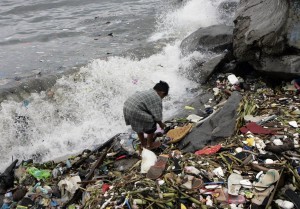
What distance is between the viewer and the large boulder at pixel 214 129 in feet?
18.6

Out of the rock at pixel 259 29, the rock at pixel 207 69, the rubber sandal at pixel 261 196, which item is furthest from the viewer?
the rock at pixel 207 69

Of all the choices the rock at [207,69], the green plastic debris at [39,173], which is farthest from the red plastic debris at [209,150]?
the rock at [207,69]

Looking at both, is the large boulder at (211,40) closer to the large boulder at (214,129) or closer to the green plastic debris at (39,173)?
the large boulder at (214,129)

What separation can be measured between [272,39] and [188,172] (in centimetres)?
425

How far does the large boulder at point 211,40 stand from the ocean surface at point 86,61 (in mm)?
358

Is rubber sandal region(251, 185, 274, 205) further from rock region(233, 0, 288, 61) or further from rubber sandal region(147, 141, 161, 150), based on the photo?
rock region(233, 0, 288, 61)

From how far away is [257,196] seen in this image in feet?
13.2

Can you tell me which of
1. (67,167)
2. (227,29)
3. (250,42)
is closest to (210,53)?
(227,29)

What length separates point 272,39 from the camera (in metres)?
7.36

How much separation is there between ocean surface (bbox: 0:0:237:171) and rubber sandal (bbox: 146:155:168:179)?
9.65ft

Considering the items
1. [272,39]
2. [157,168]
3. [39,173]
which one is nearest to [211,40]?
[272,39]

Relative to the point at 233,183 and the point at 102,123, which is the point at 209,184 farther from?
the point at 102,123

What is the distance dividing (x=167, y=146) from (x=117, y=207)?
6.45 ft

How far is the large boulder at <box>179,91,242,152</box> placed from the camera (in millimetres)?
5684
